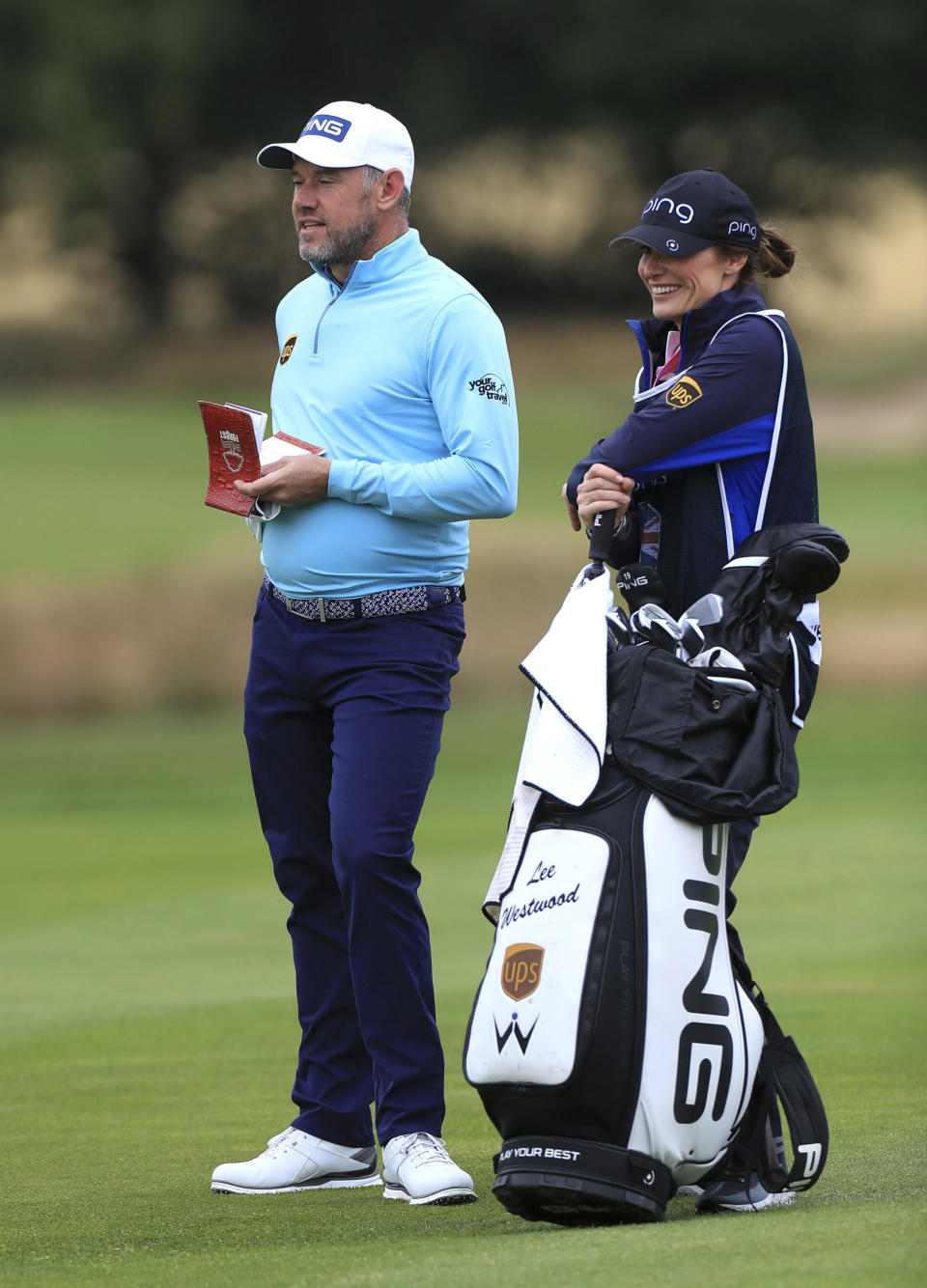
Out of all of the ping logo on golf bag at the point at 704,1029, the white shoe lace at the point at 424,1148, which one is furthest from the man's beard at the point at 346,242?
the white shoe lace at the point at 424,1148

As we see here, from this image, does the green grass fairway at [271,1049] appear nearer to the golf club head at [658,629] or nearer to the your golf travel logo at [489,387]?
the golf club head at [658,629]

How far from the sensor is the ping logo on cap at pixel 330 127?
3686 millimetres

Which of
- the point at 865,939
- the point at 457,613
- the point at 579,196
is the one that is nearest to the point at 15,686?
the point at 865,939

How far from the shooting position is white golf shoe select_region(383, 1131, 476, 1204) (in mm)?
3396

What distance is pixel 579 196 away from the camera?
37281mm

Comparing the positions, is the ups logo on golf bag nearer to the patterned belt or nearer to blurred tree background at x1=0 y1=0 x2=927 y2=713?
the patterned belt

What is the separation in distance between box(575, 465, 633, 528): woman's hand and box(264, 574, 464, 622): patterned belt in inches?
16.2

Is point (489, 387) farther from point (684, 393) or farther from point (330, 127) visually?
point (330, 127)

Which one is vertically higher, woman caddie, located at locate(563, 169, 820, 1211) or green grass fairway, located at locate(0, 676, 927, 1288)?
woman caddie, located at locate(563, 169, 820, 1211)

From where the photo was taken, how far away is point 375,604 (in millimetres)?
3627

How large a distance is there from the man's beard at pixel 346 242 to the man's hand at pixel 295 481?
41 centimetres

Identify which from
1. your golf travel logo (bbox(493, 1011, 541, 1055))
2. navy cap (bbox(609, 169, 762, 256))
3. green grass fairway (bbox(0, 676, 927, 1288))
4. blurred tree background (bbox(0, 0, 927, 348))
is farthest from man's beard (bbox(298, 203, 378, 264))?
blurred tree background (bbox(0, 0, 927, 348))

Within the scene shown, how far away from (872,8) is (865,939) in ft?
110

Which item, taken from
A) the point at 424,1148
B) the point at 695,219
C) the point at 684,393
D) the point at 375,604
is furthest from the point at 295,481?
the point at 424,1148
